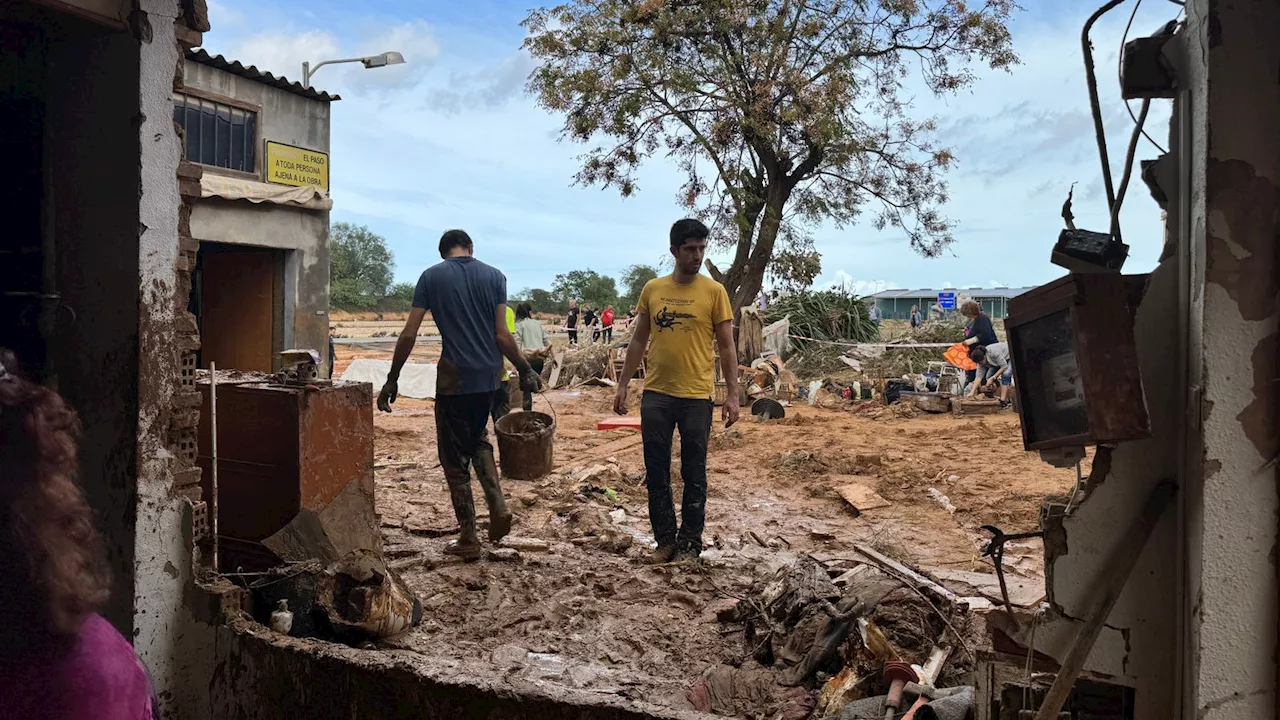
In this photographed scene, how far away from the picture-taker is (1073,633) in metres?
2.47

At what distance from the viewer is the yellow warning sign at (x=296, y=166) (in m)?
14.3

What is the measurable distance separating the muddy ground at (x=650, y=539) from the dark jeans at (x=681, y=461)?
0.86 feet

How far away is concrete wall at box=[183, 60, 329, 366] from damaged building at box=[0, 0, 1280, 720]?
10.1m

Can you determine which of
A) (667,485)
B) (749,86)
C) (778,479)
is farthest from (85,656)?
(749,86)

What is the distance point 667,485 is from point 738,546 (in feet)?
3.67

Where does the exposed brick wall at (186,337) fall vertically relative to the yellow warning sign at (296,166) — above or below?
below

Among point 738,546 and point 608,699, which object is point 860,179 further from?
point 608,699

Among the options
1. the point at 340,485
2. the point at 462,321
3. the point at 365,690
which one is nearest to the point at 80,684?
the point at 365,690

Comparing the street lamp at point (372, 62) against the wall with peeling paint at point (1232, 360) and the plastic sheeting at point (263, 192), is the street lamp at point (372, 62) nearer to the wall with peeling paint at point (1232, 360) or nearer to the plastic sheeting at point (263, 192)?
the plastic sheeting at point (263, 192)

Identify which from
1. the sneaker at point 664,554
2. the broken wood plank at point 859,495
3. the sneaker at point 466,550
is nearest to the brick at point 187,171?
the sneaker at point 466,550

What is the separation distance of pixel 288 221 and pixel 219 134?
173cm

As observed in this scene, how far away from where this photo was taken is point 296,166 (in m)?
14.8

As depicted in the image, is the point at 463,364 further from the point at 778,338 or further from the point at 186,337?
the point at 778,338

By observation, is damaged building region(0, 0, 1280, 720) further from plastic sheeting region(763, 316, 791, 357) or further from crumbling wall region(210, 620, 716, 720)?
plastic sheeting region(763, 316, 791, 357)
